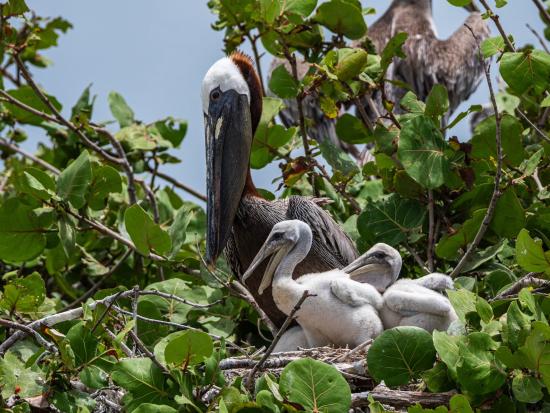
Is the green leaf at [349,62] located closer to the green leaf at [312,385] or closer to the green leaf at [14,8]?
the green leaf at [14,8]

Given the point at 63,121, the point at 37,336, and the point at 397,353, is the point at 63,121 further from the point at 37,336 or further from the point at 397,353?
the point at 397,353

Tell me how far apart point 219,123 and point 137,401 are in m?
2.22

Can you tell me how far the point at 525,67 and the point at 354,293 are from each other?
136 cm

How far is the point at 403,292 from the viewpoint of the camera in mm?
5430

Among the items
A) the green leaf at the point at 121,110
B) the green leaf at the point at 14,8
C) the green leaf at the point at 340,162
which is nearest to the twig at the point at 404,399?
the green leaf at the point at 340,162

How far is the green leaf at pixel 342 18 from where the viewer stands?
685 cm

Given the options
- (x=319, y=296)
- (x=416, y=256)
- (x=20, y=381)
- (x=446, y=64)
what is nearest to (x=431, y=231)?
(x=416, y=256)

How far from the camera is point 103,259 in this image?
7.77 m

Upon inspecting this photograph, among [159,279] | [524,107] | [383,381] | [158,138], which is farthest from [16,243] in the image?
[524,107]

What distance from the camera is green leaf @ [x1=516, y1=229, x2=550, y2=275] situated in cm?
501

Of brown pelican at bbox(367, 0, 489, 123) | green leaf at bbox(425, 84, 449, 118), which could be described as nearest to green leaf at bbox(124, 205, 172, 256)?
green leaf at bbox(425, 84, 449, 118)

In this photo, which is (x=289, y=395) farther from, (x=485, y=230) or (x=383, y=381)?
(x=485, y=230)

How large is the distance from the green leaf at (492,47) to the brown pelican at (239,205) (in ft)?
3.89

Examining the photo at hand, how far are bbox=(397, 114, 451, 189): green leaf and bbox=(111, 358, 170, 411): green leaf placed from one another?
6.26 feet
